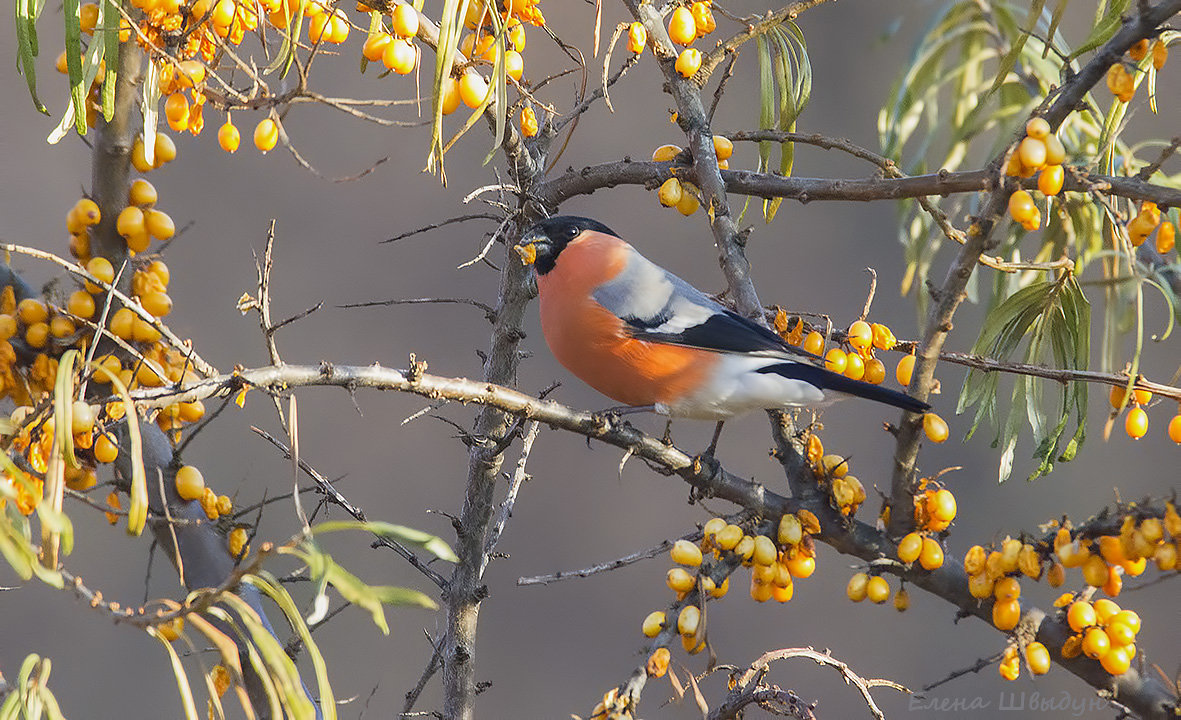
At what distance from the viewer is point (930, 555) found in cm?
117

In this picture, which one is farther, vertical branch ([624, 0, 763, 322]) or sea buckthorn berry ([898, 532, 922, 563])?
vertical branch ([624, 0, 763, 322])

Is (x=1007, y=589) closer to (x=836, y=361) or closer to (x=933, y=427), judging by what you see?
Answer: (x=933, y=427)

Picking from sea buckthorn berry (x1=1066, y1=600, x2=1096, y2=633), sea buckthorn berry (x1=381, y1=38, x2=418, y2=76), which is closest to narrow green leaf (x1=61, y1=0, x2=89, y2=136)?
sea buckthorn berry (x1=381, y1=38, x2=418, y2=76)

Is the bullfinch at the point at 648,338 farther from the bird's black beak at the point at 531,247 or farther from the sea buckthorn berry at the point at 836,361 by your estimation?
the sea buckthorn berry at the point at 836,361

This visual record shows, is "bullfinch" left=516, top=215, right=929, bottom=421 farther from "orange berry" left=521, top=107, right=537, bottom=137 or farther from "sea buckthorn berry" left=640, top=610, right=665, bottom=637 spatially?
"sea buckthorn berry" left=640, top=610, right=665, bottom=637

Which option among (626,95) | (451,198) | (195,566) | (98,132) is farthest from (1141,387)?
(626,95)

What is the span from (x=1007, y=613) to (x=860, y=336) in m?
0.37

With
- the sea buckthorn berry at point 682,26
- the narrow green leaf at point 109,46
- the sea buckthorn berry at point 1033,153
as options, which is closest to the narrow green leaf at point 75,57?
the narrow green leaf at point 109,46

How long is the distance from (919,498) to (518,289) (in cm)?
68

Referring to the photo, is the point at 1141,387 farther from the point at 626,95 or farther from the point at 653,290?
the point at 626,95

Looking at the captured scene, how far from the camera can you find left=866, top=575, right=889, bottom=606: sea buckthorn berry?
1.18 metres

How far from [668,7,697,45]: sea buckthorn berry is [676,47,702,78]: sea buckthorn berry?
0.9 inches

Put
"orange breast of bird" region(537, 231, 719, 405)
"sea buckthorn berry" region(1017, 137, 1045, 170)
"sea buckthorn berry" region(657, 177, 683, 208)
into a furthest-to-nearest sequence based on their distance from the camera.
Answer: "orange breast of bird" region(537, 231, 719, 405)
"sea buckthorn berry" region(657, 177, 683, 208)
"sea buckthorn berry" region(1017, 137, 1045, 170)

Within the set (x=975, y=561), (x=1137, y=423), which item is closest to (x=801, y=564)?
(x=975, y=561)
